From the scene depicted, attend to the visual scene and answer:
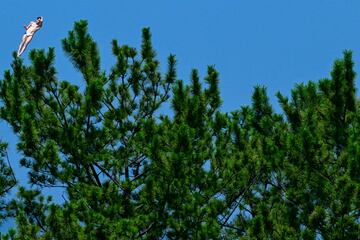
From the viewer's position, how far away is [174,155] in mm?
9422

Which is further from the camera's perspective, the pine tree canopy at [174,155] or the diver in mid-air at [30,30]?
the diver in mid-air at [30,30]

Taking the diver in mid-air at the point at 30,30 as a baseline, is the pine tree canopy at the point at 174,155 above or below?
below

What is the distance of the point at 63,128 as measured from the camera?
11789 mm

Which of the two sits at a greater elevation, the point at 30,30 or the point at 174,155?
the point at 30,30

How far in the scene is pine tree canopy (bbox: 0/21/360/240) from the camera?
30.6 ft

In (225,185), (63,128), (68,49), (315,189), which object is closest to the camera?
(315,189)

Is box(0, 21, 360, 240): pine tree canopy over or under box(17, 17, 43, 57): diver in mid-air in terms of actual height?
under

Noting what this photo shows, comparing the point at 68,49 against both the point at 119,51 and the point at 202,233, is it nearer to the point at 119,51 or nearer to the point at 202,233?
the point at 119,51

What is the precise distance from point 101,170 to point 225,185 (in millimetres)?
2332

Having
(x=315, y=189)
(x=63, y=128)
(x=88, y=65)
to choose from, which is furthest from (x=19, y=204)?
(x=315, y=189)

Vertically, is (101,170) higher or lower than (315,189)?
higher

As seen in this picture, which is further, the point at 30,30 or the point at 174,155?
the point at 30,30

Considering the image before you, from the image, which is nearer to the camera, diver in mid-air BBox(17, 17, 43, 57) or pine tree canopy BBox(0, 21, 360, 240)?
pine tree canopy BBox(0, 21, 360, 240)

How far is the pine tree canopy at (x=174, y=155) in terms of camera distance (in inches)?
368
